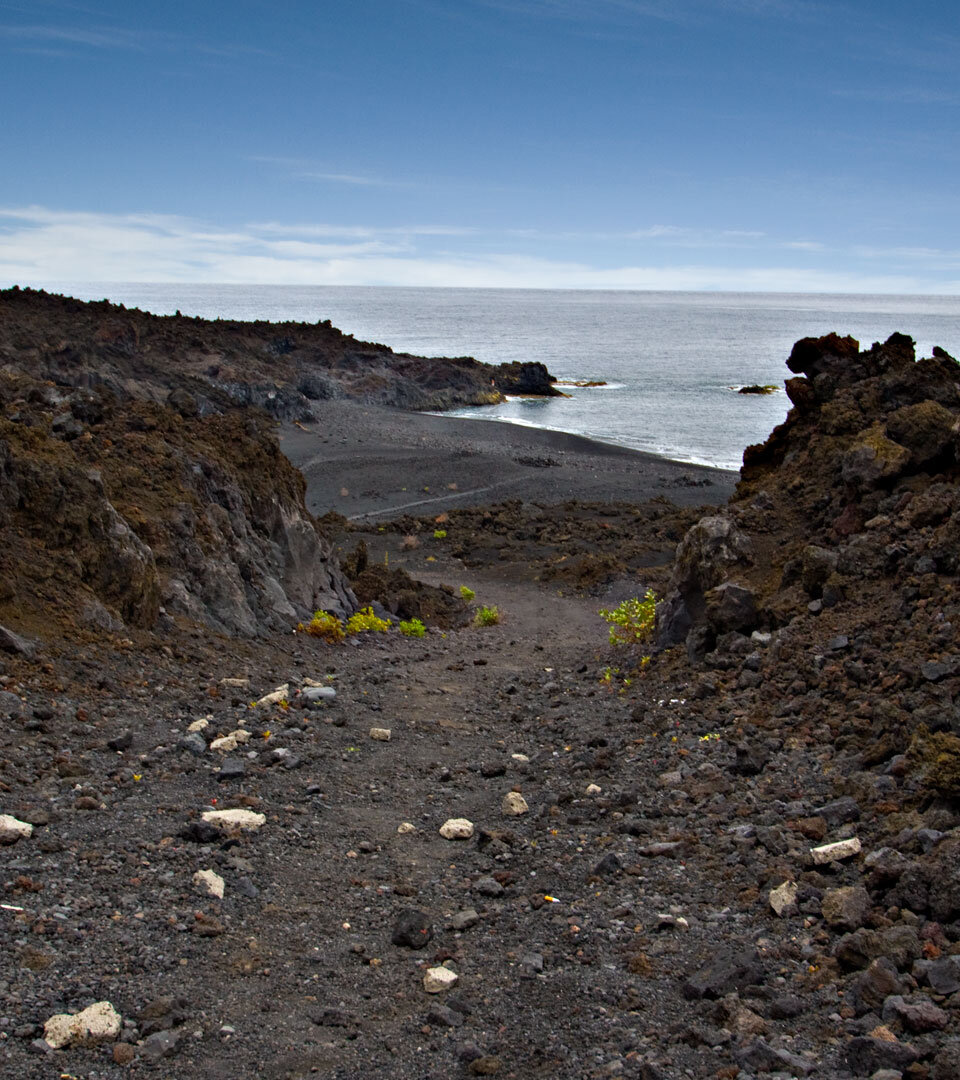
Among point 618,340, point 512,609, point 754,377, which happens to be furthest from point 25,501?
point 618,340

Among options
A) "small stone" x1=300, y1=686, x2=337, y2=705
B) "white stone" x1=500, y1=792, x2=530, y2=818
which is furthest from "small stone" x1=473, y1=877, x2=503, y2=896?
"small stone" x1=300, y1=686, x2=337, y2=705

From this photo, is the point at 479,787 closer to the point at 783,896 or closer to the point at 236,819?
the point at 236,819

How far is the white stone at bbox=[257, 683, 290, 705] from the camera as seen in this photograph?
38.1 ft

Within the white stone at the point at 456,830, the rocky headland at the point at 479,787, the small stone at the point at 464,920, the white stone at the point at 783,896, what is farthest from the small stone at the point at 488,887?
the white stone at the point at 783,896

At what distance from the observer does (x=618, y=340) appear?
590ft

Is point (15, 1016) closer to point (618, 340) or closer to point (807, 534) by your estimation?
point (807, 534)

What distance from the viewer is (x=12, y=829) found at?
731cm

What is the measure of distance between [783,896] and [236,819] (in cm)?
437

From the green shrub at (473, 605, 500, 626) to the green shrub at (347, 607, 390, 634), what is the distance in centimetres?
299

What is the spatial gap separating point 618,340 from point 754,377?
71753 mm

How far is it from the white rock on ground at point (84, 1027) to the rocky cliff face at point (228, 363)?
1722 inches

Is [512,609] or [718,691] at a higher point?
[718,691]

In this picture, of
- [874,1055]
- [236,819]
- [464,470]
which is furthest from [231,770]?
[464,470]

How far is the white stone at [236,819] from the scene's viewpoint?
818 centimetres
